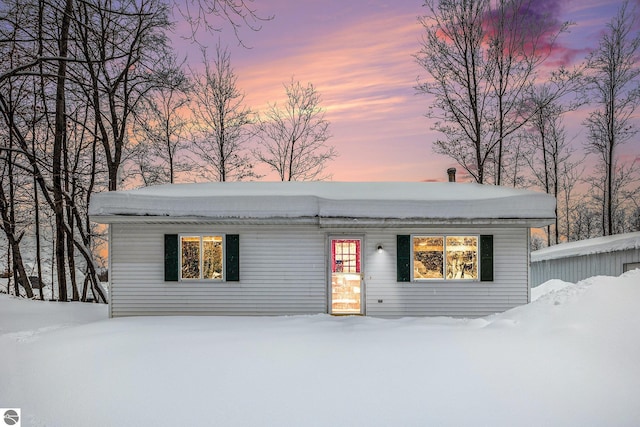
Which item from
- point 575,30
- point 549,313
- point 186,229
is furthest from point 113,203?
point 575,30

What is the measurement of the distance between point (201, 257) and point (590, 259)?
1294cm

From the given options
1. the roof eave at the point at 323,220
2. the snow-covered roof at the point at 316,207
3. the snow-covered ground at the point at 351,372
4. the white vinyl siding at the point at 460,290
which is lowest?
the snow-covered ground at the point at 351,372

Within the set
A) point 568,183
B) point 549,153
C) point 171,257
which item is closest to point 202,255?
point 171,257

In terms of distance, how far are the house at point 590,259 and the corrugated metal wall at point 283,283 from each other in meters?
5.63

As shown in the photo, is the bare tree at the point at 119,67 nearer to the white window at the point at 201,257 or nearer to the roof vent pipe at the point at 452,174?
the white window at the point at 201,257

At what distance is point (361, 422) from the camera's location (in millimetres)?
4621

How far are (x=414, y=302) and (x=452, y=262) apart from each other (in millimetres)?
1259

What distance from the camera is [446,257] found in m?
10.1

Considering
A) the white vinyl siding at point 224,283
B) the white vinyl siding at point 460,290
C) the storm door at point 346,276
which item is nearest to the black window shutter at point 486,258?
the white vinyl siding at point 460,290

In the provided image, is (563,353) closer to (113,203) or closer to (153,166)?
(113,203)

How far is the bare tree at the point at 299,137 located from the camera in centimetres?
2220

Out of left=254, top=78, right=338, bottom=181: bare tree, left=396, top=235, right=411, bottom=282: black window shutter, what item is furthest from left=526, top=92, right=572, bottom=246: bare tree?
left=396, top=235, right=411, bottom=282: black window shutter
